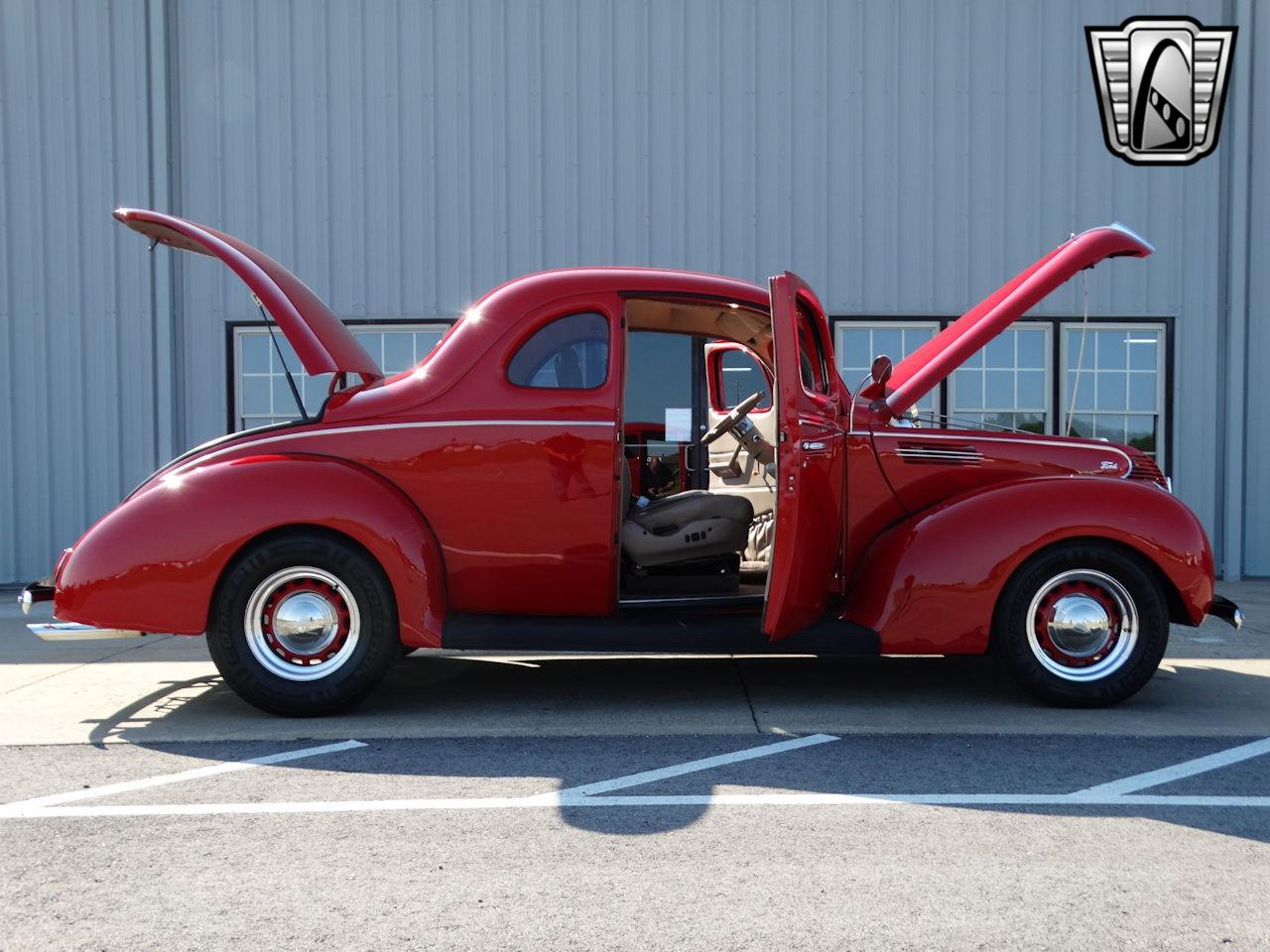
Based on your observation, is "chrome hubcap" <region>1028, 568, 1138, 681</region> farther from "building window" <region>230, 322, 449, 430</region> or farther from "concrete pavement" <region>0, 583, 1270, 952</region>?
"building window" <region>230, 322, 449, 430</region>

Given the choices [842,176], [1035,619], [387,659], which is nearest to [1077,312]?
[842,176]

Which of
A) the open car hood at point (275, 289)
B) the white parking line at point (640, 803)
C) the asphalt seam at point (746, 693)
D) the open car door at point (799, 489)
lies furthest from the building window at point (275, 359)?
the white parking line at point (640, 803)

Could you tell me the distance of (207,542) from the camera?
4875mm

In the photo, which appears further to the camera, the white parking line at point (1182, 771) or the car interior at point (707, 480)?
the car interior at point (707, 480)

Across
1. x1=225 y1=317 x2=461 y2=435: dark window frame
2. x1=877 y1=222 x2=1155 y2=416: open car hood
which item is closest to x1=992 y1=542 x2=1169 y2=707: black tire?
x1=877 y1=222 x2=1155 y2=416: open car hood

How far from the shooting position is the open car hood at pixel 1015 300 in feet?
18.0

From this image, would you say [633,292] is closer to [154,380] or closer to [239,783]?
[239,783]

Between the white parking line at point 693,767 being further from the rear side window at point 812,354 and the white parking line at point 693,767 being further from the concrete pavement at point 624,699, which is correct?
the rear side window at point 812,354

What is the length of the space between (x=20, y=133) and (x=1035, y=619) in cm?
1029

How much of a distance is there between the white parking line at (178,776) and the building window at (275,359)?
650 centimetres

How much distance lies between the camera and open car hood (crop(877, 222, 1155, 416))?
5484 millimetres

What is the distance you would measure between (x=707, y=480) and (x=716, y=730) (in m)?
2.10

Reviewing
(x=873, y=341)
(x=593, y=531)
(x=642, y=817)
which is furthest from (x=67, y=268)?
(x=642, y=817)

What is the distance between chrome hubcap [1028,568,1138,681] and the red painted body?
225mm
